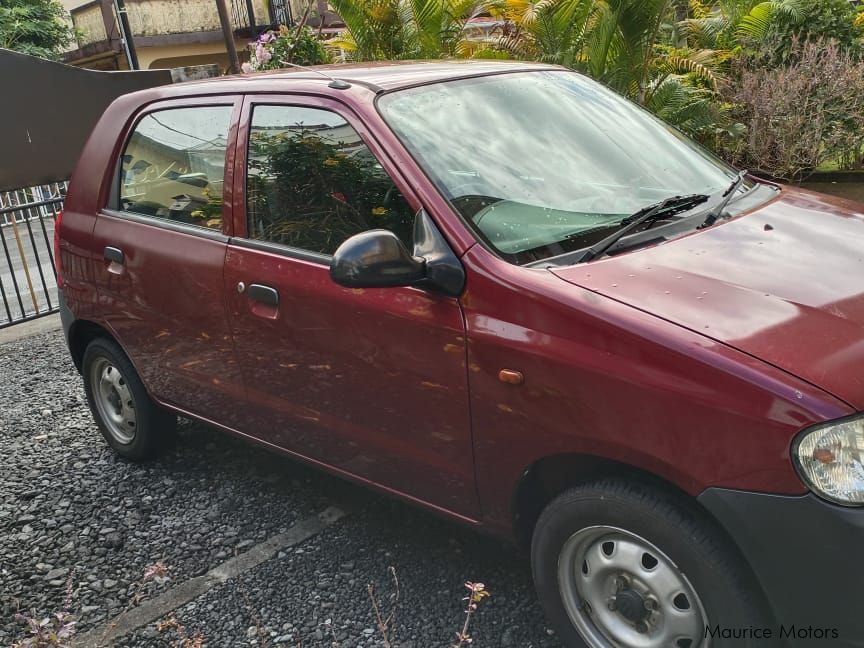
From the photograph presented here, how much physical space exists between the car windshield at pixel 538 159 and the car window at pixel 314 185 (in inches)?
7.2

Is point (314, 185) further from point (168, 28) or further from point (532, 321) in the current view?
point (168, 28)

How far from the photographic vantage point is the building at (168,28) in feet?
76.9

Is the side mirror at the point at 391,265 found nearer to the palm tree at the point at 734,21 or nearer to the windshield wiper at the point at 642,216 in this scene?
the windshield wiper at the point at 642,216

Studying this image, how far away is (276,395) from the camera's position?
3279mm

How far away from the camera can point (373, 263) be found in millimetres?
2461

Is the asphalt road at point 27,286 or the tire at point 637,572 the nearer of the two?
the tire at point 637,572

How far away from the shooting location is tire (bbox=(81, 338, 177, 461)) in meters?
4.14

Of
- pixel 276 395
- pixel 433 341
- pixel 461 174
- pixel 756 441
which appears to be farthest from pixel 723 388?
pixel 276 395

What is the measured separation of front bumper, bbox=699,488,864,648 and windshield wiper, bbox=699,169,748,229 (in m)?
1.09

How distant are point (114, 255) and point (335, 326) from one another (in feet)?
5.06

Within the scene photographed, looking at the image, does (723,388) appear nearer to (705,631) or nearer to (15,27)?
(705,631)

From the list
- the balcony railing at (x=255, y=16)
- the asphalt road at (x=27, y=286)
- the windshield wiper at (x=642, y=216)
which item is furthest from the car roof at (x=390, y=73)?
the balcony railing at (x=255, y=16)

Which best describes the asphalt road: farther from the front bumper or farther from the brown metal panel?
the front bumper

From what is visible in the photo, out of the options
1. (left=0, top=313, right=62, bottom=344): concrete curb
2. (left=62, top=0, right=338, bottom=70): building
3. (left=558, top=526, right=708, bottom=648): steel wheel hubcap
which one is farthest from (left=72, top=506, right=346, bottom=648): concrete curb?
(left=62, top=0, right=338, bottom=70): building
